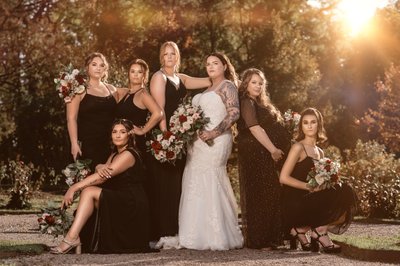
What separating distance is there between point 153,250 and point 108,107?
6.55 feet

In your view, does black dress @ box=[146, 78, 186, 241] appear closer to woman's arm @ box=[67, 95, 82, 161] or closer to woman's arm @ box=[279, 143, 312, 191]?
woman's arm @ box=[67, 95, 82, 161]

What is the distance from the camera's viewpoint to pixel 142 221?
31.8ft

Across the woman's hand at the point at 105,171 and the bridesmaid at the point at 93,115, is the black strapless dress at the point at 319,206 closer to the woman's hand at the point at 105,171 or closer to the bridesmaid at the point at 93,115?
the woman's hand at the point at 105,171

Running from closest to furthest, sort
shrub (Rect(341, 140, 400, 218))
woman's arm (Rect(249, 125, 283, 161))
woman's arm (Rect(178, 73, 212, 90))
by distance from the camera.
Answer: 1. woman's arm (Rect(249, 125, 283, 161))
2. woman's arm (Rect(178, 73, 212, 90))
3. shrub (Rect(341, 140, 400, 218))

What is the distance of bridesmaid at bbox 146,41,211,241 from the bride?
0.59 ft

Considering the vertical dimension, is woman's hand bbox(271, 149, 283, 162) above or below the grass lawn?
above

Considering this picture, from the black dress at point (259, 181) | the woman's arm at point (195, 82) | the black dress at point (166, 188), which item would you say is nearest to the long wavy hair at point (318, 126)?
the black dress at point (259, 181)

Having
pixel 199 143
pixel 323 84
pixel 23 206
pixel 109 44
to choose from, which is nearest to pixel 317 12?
pixel 323 84

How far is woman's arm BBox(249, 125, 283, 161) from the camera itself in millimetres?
9708

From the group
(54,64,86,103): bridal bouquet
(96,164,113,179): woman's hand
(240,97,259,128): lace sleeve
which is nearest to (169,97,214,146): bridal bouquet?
(240,97,259,128): lace sleeve

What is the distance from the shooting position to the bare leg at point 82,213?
30.2ft

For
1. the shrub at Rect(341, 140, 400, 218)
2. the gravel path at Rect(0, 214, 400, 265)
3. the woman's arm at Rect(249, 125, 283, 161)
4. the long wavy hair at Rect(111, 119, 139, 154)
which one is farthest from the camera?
the shrub at Rect(341, 140, 400, 218)

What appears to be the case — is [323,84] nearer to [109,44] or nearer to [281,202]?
[109,44]

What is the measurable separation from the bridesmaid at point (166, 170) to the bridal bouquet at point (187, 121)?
354mm
